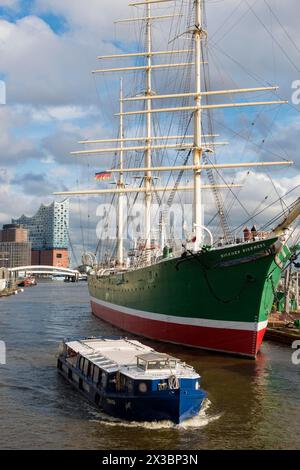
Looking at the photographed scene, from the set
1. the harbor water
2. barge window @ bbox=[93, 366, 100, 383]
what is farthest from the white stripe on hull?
barge window @ bbox=[93, 366, 100, 383]

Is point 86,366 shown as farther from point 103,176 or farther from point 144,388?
point 103,176

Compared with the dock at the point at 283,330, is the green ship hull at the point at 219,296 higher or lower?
higher

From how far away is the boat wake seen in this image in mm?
17781

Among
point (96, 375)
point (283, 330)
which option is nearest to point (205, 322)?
point (283, 330)

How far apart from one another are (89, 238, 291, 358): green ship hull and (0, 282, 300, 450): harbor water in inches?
44.2

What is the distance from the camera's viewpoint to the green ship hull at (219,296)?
94.2 ft

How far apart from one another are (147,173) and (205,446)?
39889mm

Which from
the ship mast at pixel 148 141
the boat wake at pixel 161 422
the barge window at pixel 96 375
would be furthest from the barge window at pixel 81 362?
the ship mast at pixel 148 141

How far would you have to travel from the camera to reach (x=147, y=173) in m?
54.6

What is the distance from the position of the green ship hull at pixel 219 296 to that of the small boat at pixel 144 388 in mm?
9114

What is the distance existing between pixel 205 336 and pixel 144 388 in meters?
13.5

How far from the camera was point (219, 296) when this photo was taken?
98.3 feet

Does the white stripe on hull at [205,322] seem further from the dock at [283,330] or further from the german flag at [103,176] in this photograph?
the german flag at [103,176]
